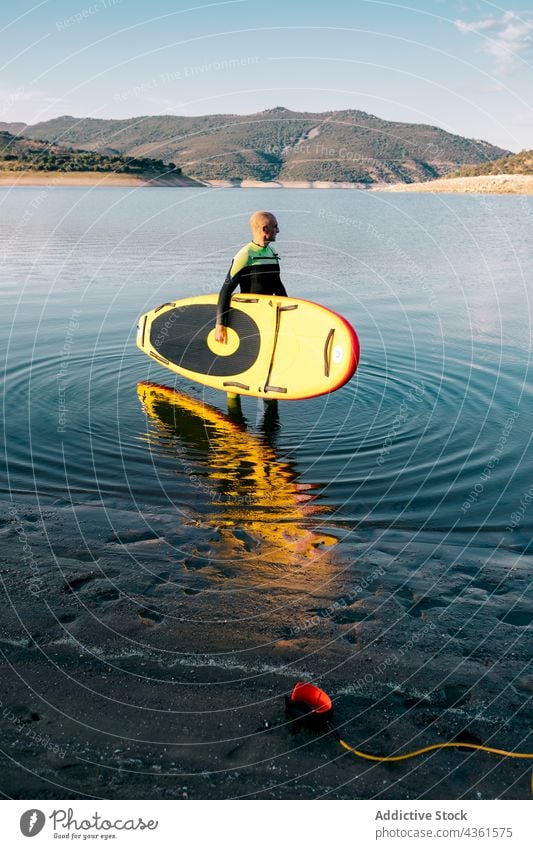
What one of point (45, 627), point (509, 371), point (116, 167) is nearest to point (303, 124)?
point (116, 167)

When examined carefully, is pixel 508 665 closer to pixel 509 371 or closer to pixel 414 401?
pixel 414 401

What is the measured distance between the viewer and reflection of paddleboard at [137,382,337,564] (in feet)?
23.2

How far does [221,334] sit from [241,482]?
3.55 metres

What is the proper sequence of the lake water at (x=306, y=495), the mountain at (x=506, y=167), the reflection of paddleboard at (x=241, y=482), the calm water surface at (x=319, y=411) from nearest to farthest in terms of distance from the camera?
the lake water at (x=306, y=495), the reflection of paddleboard at (x=241, y=482), the calm water surface at (x=319, y=411), the mountain at (x=506, y=167)

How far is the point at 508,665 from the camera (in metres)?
4.99

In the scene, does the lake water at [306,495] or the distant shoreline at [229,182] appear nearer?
the lake water at [306,495]

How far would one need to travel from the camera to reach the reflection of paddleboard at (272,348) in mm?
10070

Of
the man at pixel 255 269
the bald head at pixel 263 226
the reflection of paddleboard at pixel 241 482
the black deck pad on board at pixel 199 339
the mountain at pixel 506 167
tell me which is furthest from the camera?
the mountain at pixel 506 167

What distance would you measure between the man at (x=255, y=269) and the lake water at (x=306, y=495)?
1.87m

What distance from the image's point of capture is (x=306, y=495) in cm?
819

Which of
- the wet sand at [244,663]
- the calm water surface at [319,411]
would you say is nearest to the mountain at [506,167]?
the calm water surface at [319,411]

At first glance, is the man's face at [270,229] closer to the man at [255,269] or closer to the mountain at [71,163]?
the man at [255,269]

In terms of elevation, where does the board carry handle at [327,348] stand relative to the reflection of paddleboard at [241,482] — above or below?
above

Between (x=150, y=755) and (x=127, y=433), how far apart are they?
645 centimetres
